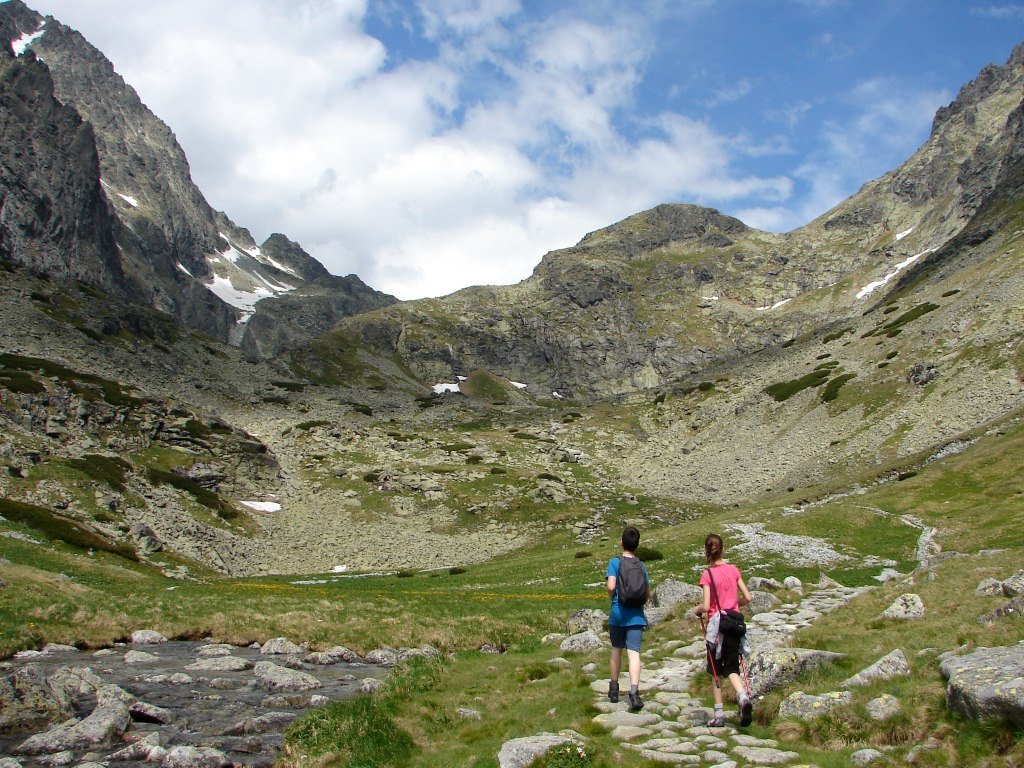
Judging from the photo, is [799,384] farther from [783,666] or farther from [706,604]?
[706,604]

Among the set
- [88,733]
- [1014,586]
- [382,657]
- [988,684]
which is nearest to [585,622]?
[382,657]

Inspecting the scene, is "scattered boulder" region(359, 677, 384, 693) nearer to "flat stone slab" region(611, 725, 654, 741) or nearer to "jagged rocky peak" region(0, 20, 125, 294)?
"flat stone slab" region(611, 725, 654, 741)

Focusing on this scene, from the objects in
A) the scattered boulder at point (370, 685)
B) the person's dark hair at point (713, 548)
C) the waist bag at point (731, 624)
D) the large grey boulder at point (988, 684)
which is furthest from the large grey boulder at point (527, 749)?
the scattered boulder at point (370, 685)

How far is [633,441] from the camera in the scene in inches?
4459

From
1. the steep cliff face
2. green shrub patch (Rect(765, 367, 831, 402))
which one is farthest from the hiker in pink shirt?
the steep cliff face

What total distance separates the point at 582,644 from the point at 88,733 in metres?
13.2

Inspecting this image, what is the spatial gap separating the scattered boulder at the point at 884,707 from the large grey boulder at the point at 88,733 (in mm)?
13331

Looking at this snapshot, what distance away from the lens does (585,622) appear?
23.5 m

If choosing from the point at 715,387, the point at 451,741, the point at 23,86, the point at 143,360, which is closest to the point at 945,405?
the point at 715,387

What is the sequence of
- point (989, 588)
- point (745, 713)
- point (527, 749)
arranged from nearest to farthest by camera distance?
point (527, 749)
point (745, 713)
point (989, 588)

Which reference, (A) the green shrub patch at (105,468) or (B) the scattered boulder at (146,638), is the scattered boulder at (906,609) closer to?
(B) the scattered boulder at (146,638)

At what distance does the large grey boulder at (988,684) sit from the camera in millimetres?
7455

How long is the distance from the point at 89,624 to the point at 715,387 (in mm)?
118867

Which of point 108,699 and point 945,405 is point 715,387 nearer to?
point 945,405
